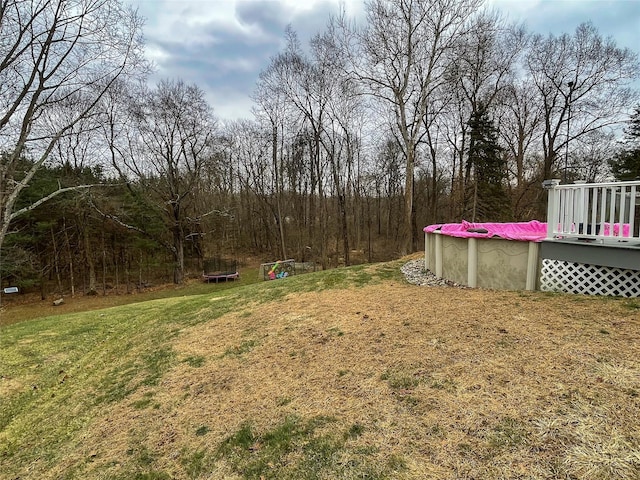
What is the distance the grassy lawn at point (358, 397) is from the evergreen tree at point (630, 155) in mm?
15663

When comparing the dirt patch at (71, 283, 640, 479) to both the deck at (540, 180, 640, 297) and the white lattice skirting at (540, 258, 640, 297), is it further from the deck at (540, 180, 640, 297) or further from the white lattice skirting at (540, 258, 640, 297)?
the deck at (540, 180, 640, 297)

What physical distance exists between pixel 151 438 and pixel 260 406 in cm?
88

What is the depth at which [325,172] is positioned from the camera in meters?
22.3

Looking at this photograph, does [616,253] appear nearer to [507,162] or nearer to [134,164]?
[507,162]

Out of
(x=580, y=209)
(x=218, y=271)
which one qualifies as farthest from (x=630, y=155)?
(x=218, y=271)

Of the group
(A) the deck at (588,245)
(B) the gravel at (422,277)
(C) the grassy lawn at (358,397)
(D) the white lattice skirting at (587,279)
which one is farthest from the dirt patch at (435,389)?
(B) the gravel at (422,277)

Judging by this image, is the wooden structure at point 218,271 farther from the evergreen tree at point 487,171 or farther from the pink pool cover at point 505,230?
the pink pool cover at point 505,230

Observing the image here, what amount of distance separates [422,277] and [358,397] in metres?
4.26

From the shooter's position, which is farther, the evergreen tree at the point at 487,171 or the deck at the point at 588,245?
the evergreen tree at the point at 487,171

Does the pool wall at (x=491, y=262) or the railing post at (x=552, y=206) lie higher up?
the railing post at (x=552, y=206)

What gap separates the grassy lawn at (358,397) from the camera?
1.87 meters

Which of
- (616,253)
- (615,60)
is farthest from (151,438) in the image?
(615,60)

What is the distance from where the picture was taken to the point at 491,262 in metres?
5.02

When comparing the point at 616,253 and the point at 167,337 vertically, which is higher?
the point at 616,253
